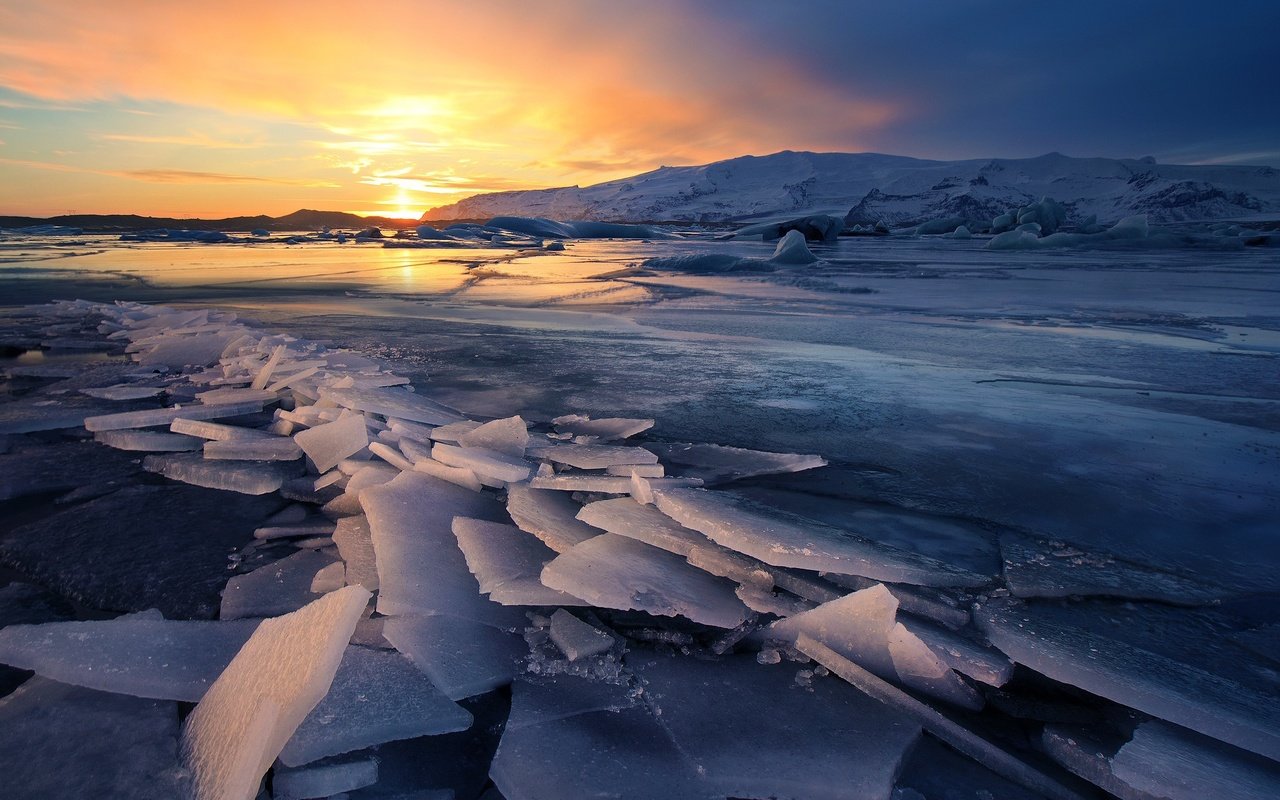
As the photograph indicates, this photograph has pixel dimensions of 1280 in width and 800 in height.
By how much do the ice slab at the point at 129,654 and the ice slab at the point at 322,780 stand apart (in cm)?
24

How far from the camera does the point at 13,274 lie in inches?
339

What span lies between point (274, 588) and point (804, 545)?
1002 millimetres

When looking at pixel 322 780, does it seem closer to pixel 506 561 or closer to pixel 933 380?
pixel 506 561

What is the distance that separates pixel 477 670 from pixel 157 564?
816mm

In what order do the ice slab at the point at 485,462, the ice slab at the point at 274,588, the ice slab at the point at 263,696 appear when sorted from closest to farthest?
the ice slab at the point at 263,696 → the ice slab at the point at 274,588 → the ice slab at the point at 485,462

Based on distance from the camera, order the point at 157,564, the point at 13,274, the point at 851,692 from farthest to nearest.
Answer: the point at 13,274, the point at 157,564, the point at 851,692

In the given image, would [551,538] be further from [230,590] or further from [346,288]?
[346,288]

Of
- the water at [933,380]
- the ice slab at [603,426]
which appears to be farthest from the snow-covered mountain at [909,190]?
the ice slab at [603,426]

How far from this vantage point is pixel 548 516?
1.40 m

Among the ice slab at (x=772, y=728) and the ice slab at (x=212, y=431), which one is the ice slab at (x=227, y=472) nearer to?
the ice slab at (x=212, y=431)

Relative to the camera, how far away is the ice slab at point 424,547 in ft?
3.69

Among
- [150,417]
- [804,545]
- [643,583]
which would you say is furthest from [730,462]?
[150,417]

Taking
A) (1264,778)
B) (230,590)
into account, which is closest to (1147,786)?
(1264,778)

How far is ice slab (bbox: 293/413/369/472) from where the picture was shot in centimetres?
172
